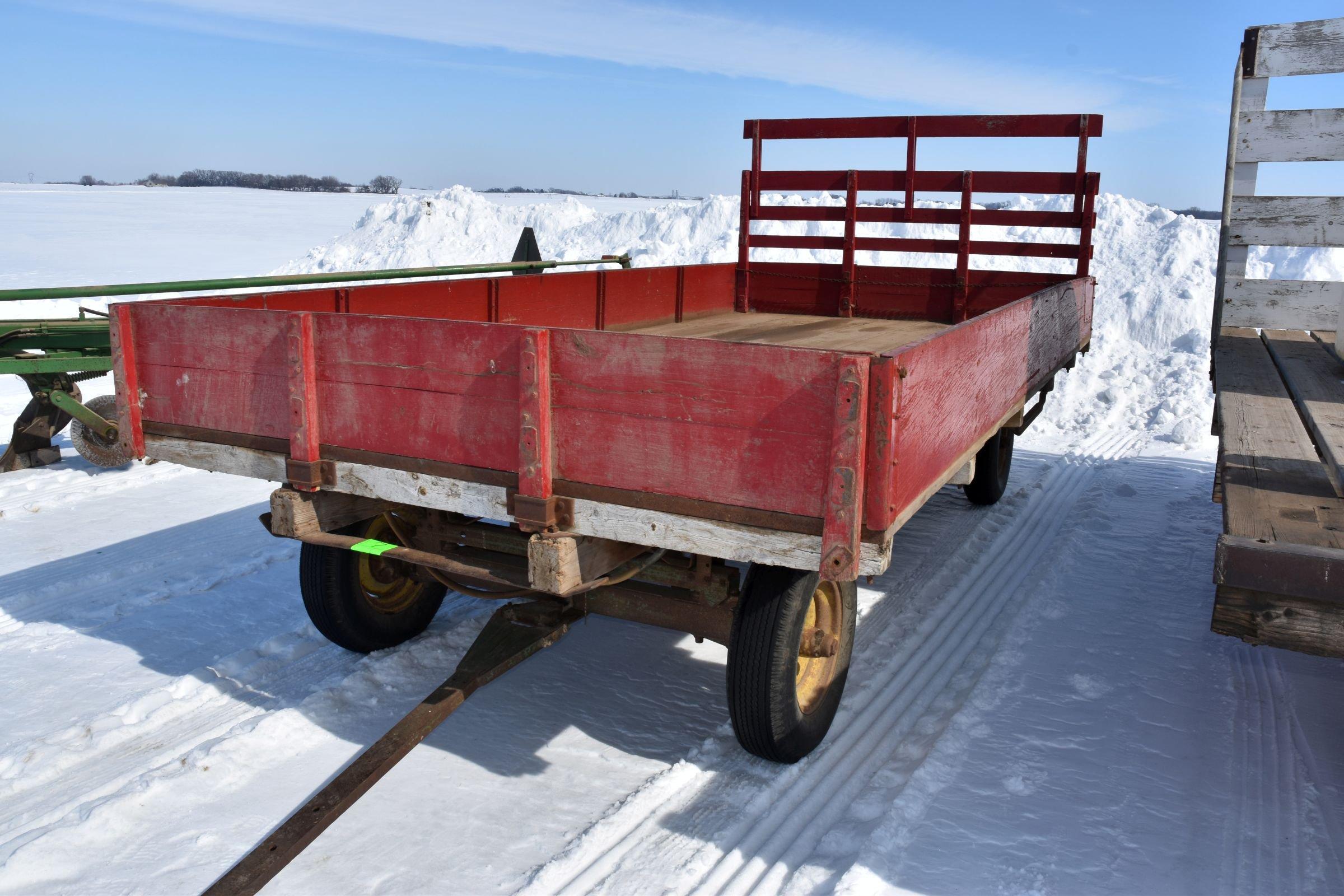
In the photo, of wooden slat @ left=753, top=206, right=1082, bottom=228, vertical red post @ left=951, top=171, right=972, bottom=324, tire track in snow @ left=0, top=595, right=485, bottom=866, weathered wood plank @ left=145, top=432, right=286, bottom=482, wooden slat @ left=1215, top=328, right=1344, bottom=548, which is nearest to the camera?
wooden slat @ left=1215, top=328, right=1344, bottom=548

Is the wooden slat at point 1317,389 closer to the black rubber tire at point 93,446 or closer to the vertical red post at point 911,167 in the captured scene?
the vertical red post at point 911,167

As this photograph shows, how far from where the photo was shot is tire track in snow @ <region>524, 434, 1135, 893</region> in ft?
9.96

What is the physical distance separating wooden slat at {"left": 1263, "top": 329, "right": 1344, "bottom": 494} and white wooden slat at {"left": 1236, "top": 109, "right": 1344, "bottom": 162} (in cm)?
116

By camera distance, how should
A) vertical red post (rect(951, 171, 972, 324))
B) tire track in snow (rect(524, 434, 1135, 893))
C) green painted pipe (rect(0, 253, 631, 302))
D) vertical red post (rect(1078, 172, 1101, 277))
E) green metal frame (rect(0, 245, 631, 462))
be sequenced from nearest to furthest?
Result: 1. tire track in snow (rect(524, 434, 1135, 893))
2. green painted pipe (rect(0, 253, 631, 302))
3. green metal frame (rect(0, 245, 631, 462))
4. vertical red post (rect(1078, 172, 1101, 277))
5. vertical red post (rect(951, 171, 972, 324))

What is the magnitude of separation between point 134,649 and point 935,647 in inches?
146

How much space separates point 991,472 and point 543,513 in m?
4.69

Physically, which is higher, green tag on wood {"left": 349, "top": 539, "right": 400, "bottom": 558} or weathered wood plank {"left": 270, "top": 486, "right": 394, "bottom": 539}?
weathered wood plank {"left": 270, "top": 486, "right": 394, "bottom": 539}

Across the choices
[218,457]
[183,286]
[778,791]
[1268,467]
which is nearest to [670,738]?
[778,791]

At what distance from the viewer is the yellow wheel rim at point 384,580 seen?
4.30 m

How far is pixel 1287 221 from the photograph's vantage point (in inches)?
244

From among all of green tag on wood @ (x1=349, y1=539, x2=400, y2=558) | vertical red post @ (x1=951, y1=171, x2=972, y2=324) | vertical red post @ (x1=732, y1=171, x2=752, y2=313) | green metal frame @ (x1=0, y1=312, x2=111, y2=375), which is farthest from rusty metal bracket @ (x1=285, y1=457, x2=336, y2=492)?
vertical red post @ (x1=951, y1=171, x2=972, y2=324)

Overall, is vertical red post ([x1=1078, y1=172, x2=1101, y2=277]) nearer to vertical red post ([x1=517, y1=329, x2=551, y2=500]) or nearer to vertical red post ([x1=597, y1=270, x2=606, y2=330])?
vertical red post ([x1=597, y1=270, x2=606, y2=330])

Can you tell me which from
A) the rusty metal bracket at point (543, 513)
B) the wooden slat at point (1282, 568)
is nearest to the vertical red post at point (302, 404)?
the rusty metal bracket at point (543, 513)

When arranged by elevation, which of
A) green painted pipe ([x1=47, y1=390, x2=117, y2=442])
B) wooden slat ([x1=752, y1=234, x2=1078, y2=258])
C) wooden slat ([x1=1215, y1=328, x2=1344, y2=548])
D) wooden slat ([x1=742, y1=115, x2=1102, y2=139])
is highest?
wooden slat ([x1=742, y1=115, x2=1102, y2=139])
